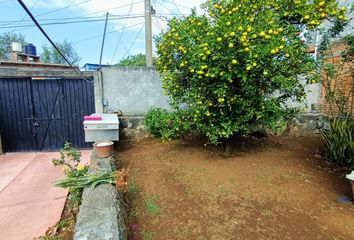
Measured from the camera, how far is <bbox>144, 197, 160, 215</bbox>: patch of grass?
8.28ft

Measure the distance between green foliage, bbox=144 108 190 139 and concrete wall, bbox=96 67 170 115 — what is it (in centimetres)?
40

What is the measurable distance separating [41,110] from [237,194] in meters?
5.56

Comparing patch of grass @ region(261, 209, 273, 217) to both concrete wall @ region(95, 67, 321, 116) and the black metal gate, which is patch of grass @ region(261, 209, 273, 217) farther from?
the black metal gate

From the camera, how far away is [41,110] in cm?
589

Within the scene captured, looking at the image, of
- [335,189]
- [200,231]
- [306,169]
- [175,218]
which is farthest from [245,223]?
[306,169]

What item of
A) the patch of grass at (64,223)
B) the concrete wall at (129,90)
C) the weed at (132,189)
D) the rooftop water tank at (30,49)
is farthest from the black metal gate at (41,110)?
the rooftop water tank at (30,49)

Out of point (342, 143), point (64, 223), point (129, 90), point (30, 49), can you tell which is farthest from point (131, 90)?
point (30, 49)

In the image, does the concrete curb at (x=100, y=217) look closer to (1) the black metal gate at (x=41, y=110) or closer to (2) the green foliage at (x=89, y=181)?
(2) the green foliage at (x=89, y=181)

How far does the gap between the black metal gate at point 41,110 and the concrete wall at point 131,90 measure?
78 centimetres

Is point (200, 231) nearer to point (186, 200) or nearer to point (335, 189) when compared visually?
point (186, 200)

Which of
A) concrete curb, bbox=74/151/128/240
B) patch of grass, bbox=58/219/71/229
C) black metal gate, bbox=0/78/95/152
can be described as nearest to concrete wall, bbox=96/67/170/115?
black metal gate, bbox=0/78/95/152

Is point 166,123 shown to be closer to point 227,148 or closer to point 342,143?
point 227,148

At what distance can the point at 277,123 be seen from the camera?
12.6ft

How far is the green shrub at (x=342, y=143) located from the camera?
349 centimetres
